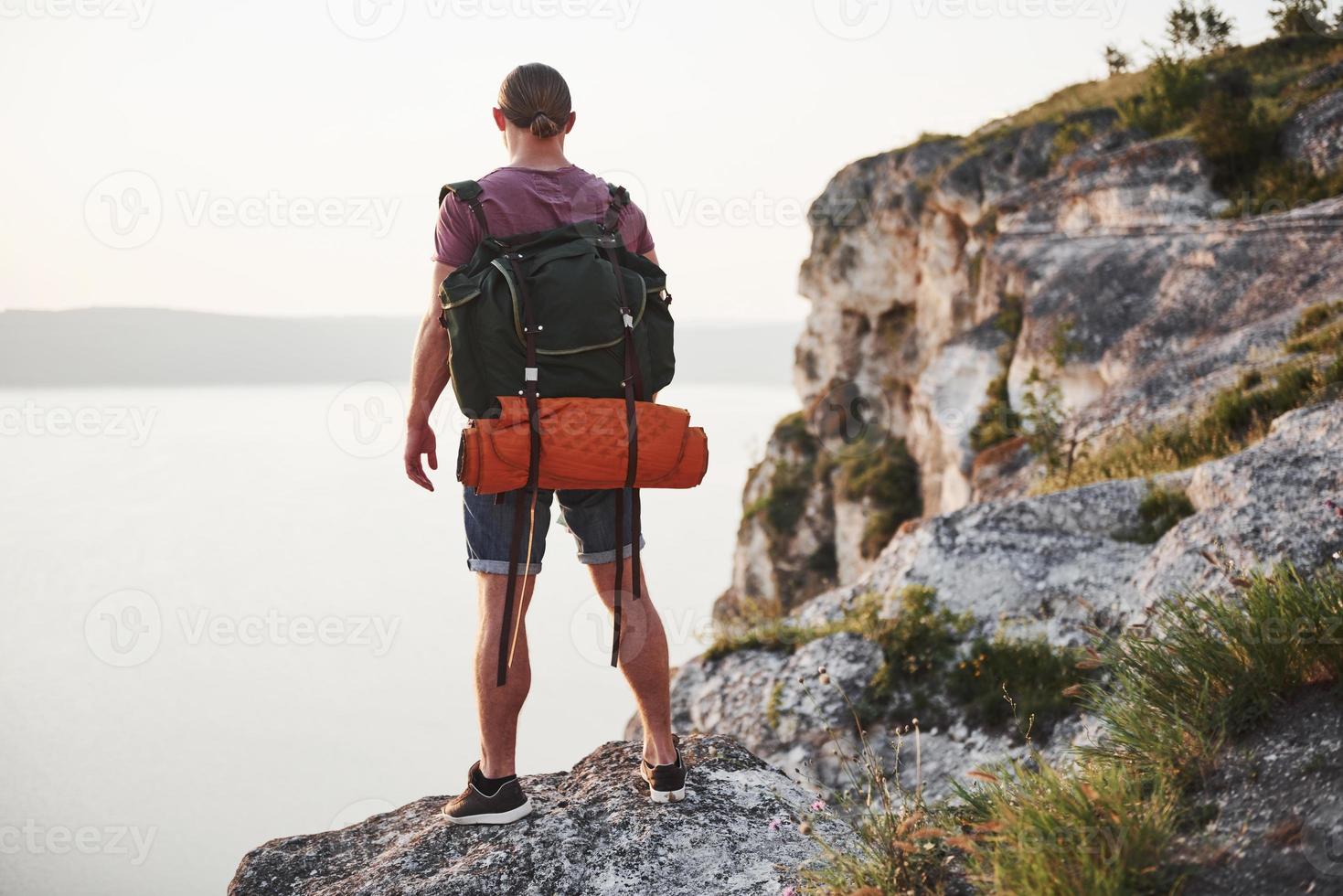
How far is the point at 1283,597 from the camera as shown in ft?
9.11

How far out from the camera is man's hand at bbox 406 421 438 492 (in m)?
3.52

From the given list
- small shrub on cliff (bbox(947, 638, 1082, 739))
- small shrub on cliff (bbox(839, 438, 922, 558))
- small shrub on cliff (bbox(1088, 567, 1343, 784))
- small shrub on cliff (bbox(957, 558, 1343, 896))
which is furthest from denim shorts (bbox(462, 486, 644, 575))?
small shrub on cliff (bbox(839, 438, 922, 558))

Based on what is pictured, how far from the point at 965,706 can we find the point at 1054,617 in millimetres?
858

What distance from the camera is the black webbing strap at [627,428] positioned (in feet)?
11.1

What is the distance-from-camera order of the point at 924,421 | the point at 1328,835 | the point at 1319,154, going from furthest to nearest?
the point at 924,421, the point at 1319,154, the point at 1328,835

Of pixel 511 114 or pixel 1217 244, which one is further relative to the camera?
pixel 1217 244

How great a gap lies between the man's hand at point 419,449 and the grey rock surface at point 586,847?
1.40 metres

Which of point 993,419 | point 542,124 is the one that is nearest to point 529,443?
point 542,124

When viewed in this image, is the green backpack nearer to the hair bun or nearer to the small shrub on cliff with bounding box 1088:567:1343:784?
the hair bun

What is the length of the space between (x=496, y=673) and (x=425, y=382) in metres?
1.12

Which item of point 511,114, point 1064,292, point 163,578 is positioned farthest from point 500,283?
point 163,578

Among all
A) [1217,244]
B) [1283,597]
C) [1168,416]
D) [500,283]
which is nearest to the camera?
[1283,597]

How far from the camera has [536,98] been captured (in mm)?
3533

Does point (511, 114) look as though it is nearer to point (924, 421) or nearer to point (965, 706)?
point (965, 706)
